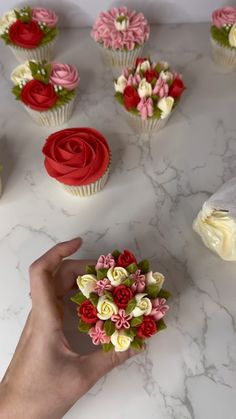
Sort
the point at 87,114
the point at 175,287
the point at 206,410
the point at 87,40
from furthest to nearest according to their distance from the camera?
the point at 87,40
the point at 87,114
the point at 175,287
the point at 206,410

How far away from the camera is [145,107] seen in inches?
39.2

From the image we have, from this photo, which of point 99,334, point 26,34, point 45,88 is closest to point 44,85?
point 45,88

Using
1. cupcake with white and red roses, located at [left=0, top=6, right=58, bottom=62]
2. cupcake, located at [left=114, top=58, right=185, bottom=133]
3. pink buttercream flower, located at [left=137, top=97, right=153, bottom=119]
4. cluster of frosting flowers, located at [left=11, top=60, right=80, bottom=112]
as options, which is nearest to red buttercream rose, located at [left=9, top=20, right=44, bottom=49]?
cupcake with white and red roses, located at [left=0, top=6, right=58, bottom=62]

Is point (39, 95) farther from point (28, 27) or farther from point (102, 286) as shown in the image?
point (102, 286)

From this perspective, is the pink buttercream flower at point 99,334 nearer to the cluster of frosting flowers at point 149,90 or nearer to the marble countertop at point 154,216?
the marble countertop at point 154,216

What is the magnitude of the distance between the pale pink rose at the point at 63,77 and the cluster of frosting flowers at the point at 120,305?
1.72ft

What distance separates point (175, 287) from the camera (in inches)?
36.4

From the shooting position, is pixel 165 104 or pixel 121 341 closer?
pixel 121 341

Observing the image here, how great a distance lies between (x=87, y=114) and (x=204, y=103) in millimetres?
346

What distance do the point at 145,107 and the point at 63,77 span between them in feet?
0.77

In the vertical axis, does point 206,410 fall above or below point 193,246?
below

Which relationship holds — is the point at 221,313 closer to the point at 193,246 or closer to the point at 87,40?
the point at 193,246

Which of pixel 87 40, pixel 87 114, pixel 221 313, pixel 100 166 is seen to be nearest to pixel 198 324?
pixel 221 313

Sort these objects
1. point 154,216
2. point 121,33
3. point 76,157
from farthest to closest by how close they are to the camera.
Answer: point 121,33, point 154,216, point 76,157
